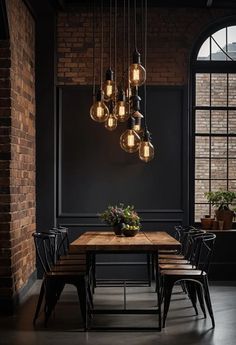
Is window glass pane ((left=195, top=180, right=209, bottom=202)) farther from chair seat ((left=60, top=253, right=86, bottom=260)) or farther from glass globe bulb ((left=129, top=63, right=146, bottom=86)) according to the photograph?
glass globe bulb ((left=129, top=63, right=146, bottom=86))

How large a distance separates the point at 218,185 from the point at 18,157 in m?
3.14

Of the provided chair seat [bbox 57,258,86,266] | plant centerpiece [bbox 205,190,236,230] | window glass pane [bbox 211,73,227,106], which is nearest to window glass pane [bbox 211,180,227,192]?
plant centerpiece [bbox 205,190,236,230]

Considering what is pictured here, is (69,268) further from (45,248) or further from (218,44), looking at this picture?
(218,44)

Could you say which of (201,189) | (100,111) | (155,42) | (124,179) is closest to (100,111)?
(100,111)

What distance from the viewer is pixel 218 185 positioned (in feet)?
27.7

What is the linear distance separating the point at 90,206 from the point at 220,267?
195 cm

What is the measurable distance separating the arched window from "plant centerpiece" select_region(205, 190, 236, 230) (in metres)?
0.27

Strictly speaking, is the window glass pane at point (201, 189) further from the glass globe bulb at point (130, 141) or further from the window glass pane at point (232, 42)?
the glass globe bulb at point (130, 141)

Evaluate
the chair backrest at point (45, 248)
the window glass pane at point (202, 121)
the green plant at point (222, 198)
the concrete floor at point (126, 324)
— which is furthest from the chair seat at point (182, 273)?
the window glass pane at point (202, 121)

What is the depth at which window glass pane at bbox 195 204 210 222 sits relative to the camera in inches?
331

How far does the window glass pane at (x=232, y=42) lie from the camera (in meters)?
8.36

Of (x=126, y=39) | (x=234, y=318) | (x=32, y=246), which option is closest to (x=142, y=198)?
(x=32, y=246)

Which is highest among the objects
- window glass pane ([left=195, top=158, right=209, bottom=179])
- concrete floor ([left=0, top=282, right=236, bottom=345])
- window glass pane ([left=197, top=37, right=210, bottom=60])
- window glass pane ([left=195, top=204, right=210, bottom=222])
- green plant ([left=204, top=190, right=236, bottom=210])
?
window glass pane ([left=197, top=37, right=210, bottom=60])

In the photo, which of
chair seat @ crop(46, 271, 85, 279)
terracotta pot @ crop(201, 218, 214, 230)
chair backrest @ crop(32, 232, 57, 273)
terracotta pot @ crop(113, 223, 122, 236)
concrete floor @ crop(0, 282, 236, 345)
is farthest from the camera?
terracotta pot @ crop(201, 218, 214, 230)
